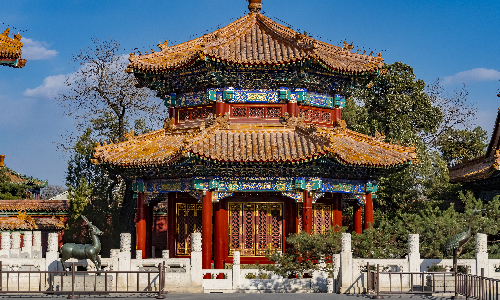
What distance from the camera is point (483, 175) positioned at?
1061 inches

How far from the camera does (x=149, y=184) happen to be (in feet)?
76.3

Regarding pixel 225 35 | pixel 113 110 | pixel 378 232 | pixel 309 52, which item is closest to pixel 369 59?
pixel 309 52

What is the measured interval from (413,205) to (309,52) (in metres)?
12.6

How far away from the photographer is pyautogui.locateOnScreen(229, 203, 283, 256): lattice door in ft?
73.7

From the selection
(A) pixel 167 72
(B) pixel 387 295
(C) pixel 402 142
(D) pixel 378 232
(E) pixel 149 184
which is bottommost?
(B) pixel 387 295

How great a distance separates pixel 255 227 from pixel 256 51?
241 inches

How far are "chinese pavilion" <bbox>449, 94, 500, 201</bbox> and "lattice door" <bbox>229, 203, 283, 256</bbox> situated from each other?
9410 mm

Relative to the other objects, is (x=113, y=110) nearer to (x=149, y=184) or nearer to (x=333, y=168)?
(x=149, y=184)

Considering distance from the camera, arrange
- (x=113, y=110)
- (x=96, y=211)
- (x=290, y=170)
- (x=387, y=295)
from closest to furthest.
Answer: (x=387, y=295), (x=290, y=170), (x=96, y=211), (x=113, y=110)

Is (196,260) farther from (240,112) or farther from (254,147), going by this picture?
(240,112)

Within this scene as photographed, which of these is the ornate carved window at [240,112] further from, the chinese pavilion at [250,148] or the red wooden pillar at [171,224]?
the red wooden pillar at [171,224]

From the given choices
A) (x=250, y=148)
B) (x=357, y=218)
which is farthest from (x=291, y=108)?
(x=357, y=218)

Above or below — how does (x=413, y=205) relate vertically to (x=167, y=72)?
below

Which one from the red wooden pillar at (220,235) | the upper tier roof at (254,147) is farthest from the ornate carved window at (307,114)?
the red wooden pillar at (220,235)
